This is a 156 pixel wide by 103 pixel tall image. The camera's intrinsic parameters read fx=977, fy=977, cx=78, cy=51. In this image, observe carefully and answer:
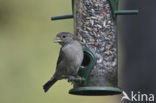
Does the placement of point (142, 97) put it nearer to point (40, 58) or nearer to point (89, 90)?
point (40, 58)

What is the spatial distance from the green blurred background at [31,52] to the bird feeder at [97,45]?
3764 millimetres

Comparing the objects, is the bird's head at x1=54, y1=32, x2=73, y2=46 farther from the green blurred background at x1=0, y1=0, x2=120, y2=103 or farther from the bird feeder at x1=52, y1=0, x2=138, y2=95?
the green blurred background at x1=0, y1=0, x2=120, y2=103

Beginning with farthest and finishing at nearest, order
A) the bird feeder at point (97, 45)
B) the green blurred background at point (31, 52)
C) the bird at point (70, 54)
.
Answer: the green blurred background at point (31, 52) → the bird feeder at point (97, 45) → the bird at point (70, 54)

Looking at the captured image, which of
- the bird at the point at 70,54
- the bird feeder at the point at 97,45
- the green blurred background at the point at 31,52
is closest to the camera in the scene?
the bird at the point at 70,54

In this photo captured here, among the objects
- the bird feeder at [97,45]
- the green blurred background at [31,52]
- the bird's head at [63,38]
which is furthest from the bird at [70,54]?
the green blurred background at [31,52]

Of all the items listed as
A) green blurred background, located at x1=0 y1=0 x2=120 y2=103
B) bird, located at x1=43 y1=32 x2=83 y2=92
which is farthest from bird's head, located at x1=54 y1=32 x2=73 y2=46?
green blurred background, located at x1=0 y1=0 x2=120 y2=103

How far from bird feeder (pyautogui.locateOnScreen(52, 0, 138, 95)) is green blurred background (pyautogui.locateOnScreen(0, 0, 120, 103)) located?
12.3ft

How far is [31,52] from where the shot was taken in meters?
17.4

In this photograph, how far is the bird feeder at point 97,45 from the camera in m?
12.4

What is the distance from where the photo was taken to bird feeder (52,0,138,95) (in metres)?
12.4

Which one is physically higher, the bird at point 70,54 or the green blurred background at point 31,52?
the bird at point 70,54

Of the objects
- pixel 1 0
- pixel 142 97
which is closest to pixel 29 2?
pixel 1 0

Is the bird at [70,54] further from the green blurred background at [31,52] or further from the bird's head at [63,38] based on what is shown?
the green blurred background at [31,52]

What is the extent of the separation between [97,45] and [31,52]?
16.5 ft
